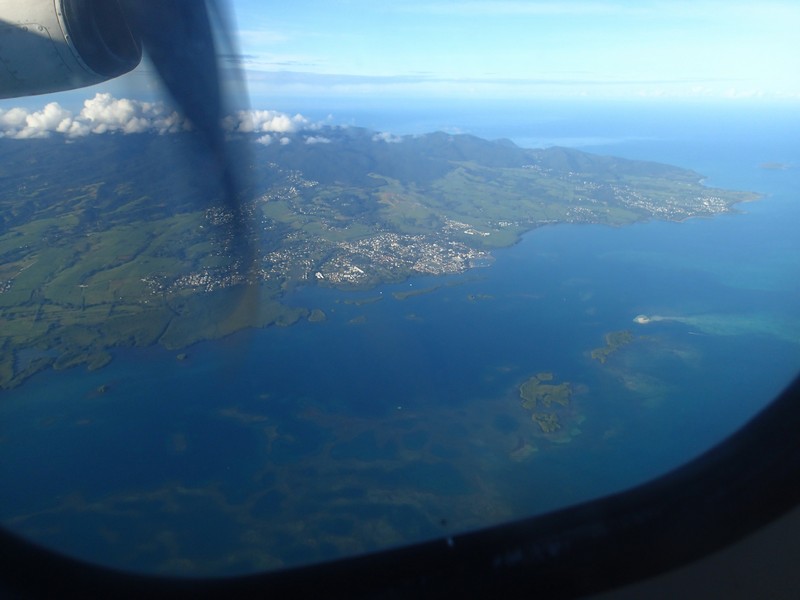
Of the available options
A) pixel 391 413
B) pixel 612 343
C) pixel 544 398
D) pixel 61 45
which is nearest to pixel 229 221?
pixel 61 45

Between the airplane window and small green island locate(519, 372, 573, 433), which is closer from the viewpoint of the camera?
the airplane window

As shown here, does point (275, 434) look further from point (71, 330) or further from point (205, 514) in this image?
point (71, 330)

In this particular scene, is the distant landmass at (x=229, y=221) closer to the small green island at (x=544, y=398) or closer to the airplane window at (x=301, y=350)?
the airplane window at (x=301, y=350)

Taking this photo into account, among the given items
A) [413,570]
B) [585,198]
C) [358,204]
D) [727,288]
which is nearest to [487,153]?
[585,198]

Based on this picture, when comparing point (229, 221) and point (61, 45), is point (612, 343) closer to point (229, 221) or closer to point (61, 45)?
point (229, 221)

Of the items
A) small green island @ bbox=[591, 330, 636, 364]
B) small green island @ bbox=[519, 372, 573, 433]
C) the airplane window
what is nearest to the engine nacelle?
the airplane window

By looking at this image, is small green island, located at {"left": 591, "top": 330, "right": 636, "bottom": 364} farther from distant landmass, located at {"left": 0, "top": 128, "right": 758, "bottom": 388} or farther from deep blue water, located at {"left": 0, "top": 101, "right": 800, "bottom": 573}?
distant landmass, located at {"left": 0, "top": 128, "right": 758, "bottom": 388}

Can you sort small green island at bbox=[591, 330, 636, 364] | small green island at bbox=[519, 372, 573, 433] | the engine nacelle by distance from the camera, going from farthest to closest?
small green island at bbox=[591, 330, 636, 364], small green island at bbox=[519, 372, 573, 433], the engine nacelle
